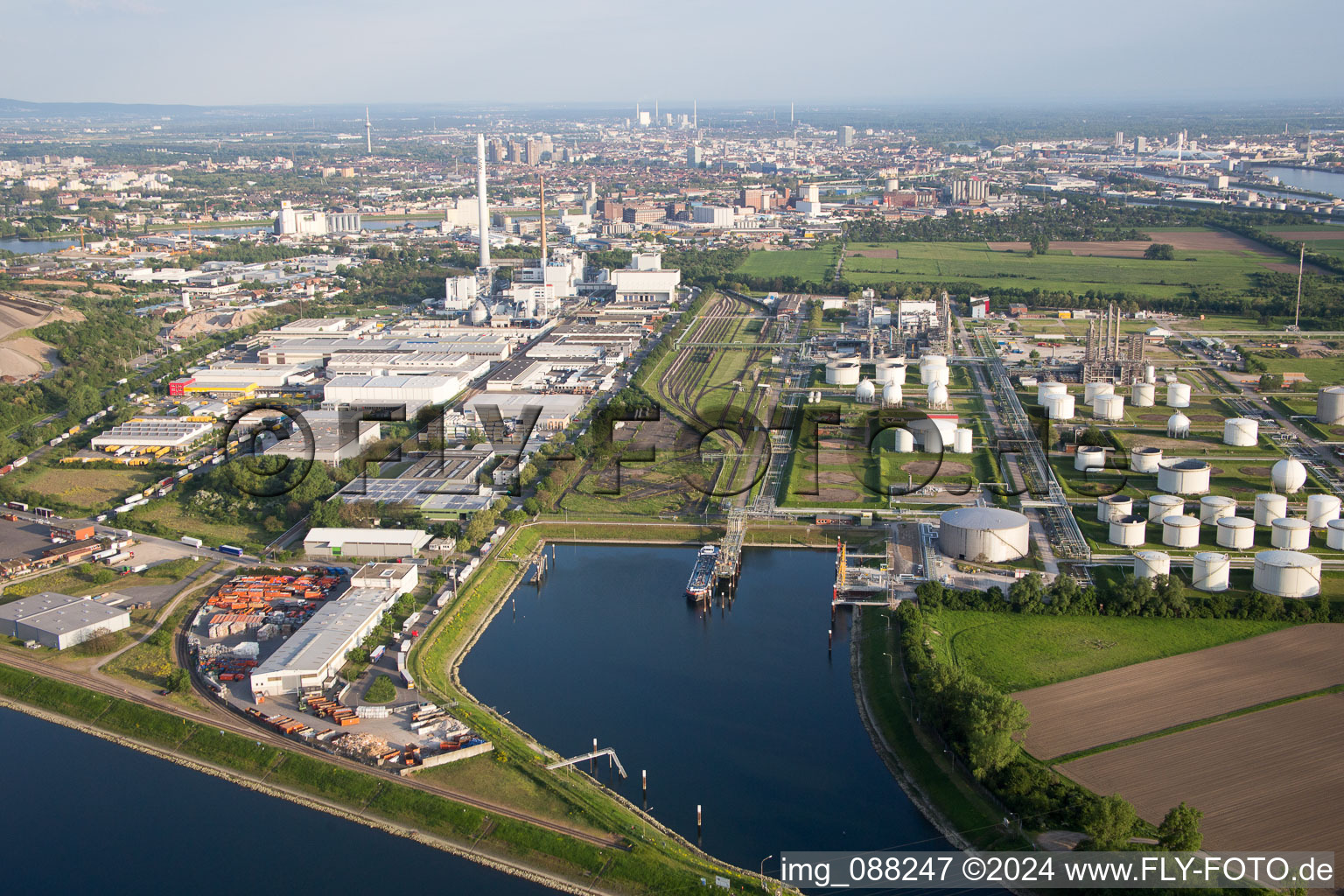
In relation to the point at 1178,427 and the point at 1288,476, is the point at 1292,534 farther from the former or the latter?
the point at 1178,427

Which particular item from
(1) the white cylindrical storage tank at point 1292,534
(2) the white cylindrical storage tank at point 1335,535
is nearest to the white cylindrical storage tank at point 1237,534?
(1) the white cylindrical storage tank at point 1292,534

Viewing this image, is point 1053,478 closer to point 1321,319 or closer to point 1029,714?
point 1029,714

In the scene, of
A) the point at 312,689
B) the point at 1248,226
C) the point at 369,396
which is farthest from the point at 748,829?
the point at 1248,226

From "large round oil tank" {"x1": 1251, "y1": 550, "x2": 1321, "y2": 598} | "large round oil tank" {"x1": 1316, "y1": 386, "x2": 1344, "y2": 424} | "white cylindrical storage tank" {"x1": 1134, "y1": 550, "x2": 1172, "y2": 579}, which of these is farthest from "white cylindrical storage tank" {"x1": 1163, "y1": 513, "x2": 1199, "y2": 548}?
"large round oil tank" {"x1": 1316, "y1": 386, "x2": 1344, "y2": 424}

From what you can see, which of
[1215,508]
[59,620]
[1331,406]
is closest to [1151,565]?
[1215,508]

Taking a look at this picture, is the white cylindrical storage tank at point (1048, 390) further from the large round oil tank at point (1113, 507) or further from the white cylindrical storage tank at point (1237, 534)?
the white cylindrical storage tank at point (1237, 534)
